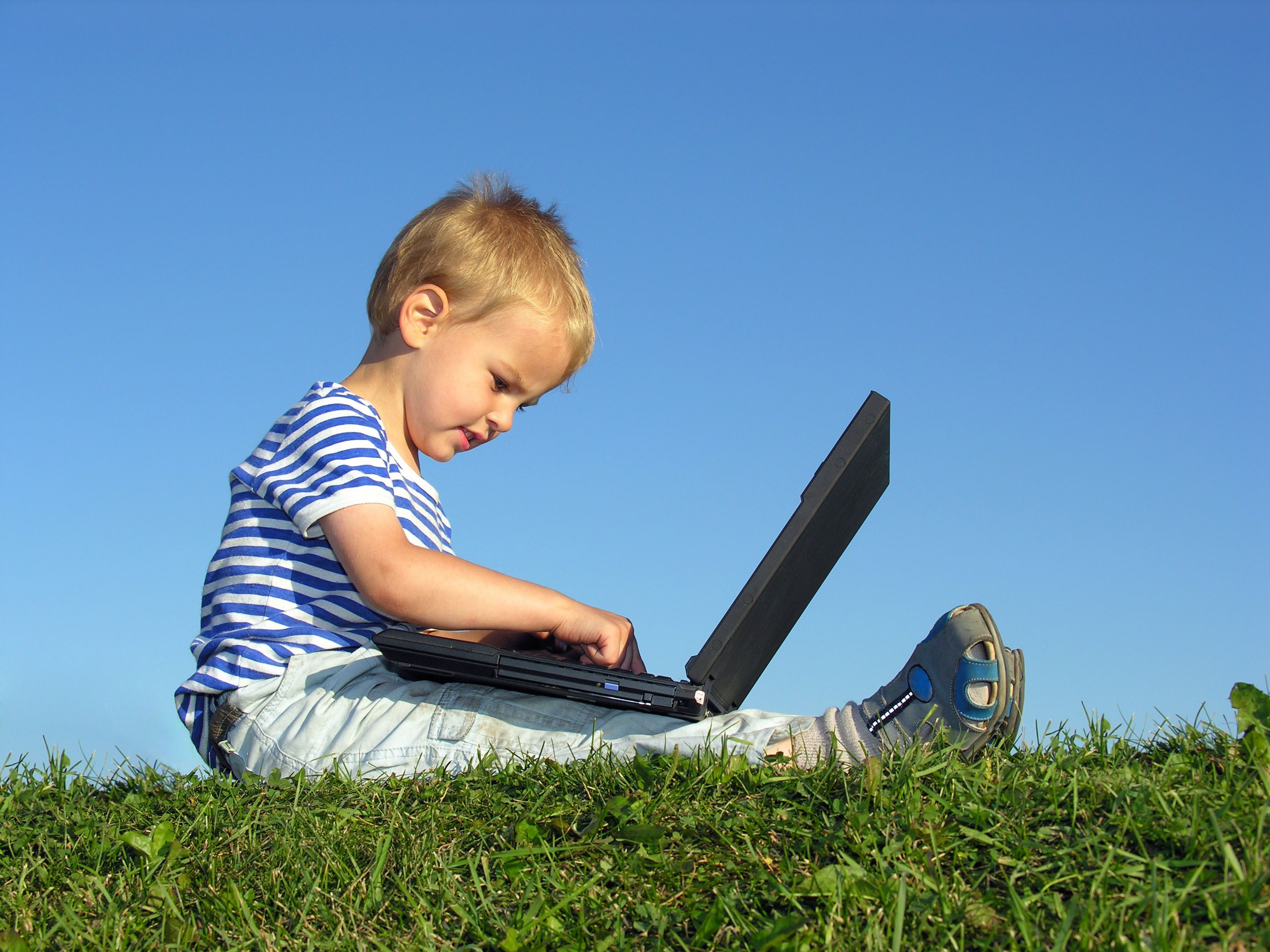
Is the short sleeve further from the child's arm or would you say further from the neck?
the neck

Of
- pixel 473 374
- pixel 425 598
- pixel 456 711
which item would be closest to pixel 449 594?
pixel 425 598

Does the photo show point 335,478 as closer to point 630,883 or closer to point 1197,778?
point 630,883

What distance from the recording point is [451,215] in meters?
4.57

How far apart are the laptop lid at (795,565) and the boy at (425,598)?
0.56ft

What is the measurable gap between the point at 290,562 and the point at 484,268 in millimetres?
1475

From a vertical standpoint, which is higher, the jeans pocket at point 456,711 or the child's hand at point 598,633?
the child's hand at point 598,633

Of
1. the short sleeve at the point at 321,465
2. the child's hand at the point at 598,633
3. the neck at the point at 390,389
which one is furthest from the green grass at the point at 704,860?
the neck at the point at 390,389

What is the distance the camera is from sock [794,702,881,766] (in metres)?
3.02

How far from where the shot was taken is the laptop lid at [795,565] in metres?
3.16

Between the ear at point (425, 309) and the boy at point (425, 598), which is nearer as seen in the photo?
the boy at point (425, 598)

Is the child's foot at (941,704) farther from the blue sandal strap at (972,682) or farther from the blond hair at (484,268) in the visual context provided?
the blond hair at (484,268)

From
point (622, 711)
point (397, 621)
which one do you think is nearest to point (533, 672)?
point (622, 711)

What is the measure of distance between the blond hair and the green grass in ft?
6.75

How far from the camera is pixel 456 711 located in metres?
3.44
